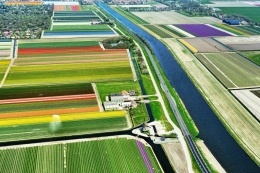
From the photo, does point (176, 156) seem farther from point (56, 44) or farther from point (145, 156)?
point (56, 44)

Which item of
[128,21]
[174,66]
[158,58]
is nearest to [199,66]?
[174,66]

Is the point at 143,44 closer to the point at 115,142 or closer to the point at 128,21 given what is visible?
the point at 128,21

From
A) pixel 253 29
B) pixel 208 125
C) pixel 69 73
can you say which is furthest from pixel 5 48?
pixel 253 29

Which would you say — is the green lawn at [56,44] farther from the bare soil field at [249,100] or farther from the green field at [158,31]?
the bare soil field at [249,100]

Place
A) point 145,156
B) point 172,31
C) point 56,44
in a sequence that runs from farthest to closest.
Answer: point 172,31 → point 56,44 → point 145,156

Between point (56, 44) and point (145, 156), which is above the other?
point (56, 44)

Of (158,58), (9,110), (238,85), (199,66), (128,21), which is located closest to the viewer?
(9,110)

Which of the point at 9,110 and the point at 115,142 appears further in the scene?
the point at 9,110
